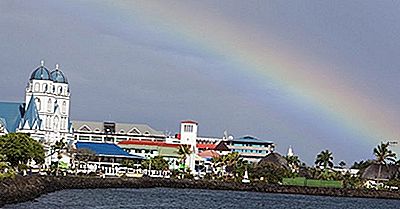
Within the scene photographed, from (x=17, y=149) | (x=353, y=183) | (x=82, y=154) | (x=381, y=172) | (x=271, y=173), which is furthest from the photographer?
(x=381, y=172)

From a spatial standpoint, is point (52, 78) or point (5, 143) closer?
point (5, 143)

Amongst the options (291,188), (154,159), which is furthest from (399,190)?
(154,159)

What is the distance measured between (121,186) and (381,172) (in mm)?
65459

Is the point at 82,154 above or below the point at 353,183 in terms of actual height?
above

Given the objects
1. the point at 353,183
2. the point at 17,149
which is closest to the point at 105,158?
the point at 353,183

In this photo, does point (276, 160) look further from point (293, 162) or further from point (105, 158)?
point (105, 158)

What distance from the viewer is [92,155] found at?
162500mm

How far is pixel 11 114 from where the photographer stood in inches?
6718

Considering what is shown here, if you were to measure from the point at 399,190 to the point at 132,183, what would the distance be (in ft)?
182

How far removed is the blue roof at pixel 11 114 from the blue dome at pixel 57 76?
9459mm

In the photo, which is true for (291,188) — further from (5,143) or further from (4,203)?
(4,203)

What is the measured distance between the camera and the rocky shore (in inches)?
2799

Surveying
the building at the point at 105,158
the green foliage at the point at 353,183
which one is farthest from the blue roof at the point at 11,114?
the green foliage at the point at 353,183

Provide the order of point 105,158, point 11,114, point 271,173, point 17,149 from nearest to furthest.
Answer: point 17,149
point 271,173
point 11,114
point 105,158
